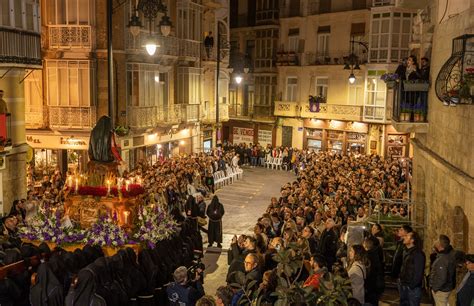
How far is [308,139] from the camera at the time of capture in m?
42.4

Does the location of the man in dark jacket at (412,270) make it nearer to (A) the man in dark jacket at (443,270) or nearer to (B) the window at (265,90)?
(A) the man in dark jacket at (443,270)

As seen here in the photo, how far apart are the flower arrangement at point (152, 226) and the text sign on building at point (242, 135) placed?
110ft

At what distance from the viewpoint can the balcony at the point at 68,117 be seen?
26.0 m

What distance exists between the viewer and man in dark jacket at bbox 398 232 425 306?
9883 mm

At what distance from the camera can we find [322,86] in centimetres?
4128

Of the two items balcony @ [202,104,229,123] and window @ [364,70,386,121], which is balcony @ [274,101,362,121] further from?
balcony @ [202,104,229,123]

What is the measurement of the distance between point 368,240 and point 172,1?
83.1 feet

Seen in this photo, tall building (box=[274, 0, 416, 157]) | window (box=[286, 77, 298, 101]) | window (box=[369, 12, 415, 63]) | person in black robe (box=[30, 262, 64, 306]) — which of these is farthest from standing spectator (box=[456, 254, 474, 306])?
window (box=[286, 77, 298, 101])

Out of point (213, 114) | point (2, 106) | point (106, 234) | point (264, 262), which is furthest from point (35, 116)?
point (264, 262)

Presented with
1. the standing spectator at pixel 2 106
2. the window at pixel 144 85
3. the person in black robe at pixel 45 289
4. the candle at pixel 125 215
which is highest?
the window at pixel 144 85

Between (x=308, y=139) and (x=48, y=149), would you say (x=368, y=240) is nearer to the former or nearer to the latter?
(x=48, y=149)

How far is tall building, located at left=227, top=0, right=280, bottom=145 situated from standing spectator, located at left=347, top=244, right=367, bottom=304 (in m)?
35.3

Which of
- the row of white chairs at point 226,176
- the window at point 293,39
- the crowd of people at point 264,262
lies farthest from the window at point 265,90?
the crowd of people at point 264,262

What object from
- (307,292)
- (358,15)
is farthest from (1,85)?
(358,15)
